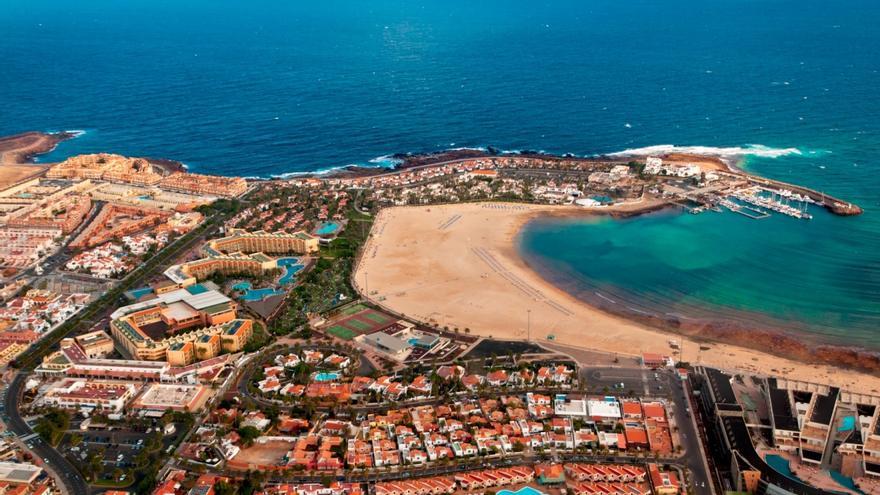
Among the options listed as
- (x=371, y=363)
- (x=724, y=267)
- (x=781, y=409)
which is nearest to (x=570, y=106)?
(x=724, y=267)

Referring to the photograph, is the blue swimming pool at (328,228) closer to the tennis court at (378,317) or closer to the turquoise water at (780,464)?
the tennis court at (378,317)

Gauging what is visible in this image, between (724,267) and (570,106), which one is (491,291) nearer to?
(724,267)

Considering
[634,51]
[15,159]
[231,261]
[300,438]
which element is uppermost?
[634,51]

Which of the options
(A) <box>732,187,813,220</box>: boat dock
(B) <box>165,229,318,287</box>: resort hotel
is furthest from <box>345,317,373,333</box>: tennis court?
(A) <box>732,187,813,220</box>: boat dock

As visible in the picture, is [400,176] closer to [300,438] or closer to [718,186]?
[718,186]

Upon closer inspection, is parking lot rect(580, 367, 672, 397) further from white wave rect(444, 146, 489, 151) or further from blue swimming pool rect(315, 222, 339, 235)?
white wave rect(444, 146, 489, 151)

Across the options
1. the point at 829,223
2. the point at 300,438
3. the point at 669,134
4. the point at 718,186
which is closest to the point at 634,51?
the point at 669,134
